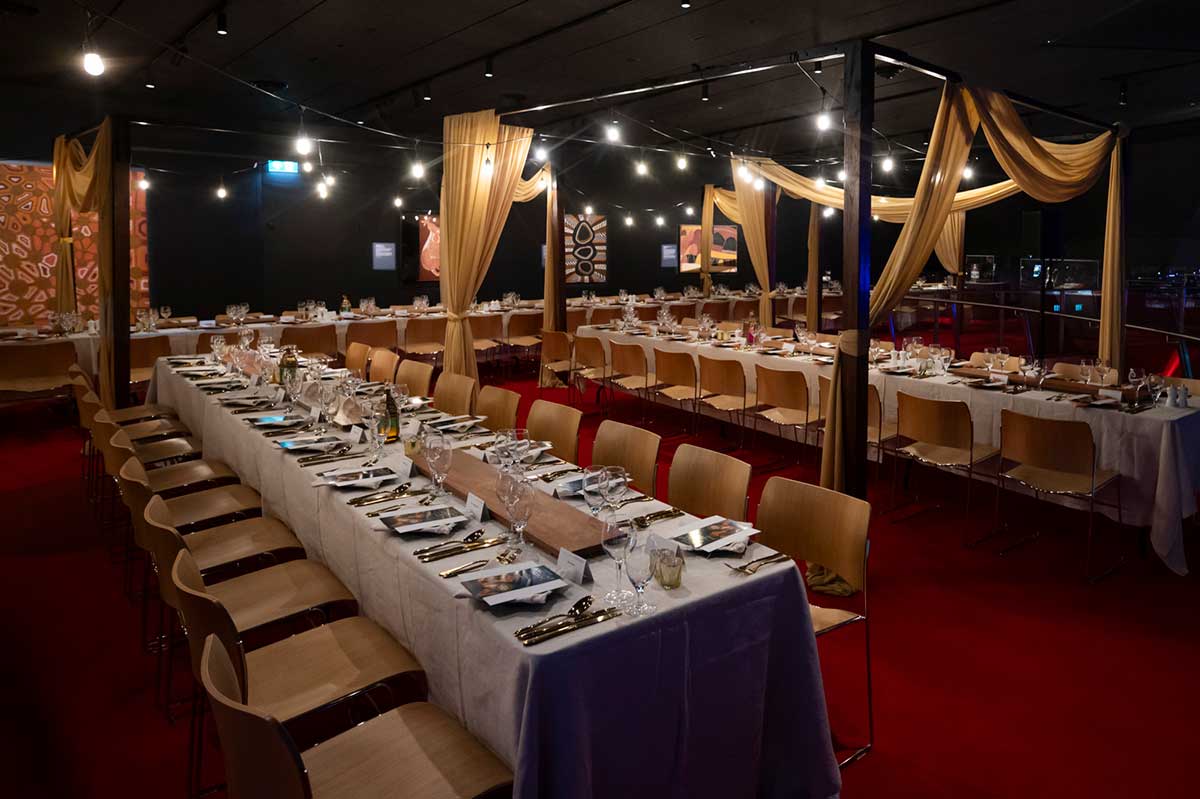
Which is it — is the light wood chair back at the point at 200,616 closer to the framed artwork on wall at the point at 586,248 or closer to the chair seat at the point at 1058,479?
the chair seat at the point at 1058,479

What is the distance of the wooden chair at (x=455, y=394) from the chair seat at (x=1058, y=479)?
11.3 ft

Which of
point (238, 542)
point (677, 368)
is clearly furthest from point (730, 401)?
point (238, 542)

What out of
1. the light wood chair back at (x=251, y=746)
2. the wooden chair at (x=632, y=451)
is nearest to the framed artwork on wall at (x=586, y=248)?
the wooden chair at (x=632, y=451)

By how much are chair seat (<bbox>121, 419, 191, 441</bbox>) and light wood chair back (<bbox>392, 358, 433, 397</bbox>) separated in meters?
1.60

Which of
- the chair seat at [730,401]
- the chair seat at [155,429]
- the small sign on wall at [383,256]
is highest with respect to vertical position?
the small sign on wall at [383,256]

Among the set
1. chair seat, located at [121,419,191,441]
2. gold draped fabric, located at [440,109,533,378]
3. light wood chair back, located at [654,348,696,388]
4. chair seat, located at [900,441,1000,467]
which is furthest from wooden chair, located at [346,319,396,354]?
chair seat, located at [900,441,1000,467]

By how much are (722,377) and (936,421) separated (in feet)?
7.05

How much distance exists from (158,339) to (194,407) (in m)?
3.15

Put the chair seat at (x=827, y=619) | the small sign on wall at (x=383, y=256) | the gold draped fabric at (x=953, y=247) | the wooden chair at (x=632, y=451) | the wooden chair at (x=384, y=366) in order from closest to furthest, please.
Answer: the chair seat at (x=827, y=619)
the wooden chair at (x=632, y=451)
the wooden chair at (x=384, y=366)
the small sign on wall at (x=383, y=256)
the gold draped fabric at (x=953, y=247)

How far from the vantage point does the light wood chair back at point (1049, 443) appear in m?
4.39

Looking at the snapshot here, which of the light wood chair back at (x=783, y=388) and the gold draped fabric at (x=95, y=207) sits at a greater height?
the gold draped fabric at (x=95, y=207)

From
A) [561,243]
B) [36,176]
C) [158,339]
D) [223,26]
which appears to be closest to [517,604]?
[223,26]

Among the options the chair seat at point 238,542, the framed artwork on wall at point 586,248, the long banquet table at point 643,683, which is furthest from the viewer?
the framed artwork on wall at point 586,248

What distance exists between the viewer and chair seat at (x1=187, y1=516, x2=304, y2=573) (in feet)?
11.3
